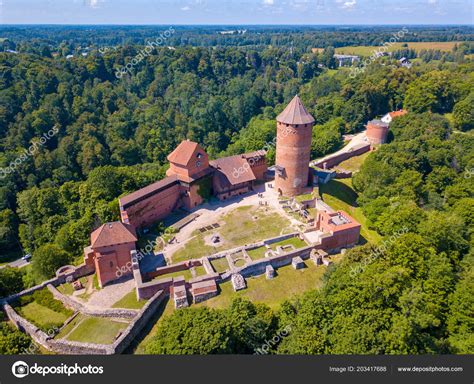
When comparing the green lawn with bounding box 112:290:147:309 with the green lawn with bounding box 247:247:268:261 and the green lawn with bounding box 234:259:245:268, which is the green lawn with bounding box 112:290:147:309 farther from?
the green lawn with bounding box 247:247:268:261

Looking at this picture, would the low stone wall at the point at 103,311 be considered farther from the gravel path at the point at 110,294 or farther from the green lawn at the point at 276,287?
the green lawn at the point at 276,287

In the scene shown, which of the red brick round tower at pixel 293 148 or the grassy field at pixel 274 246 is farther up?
the red brick round tower at pixel 293 148

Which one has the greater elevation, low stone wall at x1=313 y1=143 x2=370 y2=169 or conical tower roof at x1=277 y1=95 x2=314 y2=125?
conical tower roof at x1=277 y1=95 x2=314 y2=125

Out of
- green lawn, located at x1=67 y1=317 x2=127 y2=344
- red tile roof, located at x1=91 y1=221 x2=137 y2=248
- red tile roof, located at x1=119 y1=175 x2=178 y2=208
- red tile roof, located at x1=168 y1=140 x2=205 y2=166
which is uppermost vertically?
red tile roof, located at x1=168 y1=140 x2=205 y2=166

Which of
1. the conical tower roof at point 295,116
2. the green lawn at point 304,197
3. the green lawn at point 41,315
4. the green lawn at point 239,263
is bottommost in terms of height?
the green lawn at point 41,315

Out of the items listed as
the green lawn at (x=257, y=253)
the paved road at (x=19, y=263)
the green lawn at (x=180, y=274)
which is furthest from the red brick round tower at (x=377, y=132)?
the paved road at (x=19, y=263)

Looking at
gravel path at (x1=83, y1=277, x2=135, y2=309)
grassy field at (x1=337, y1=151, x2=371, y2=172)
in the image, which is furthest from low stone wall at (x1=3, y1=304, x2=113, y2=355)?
grassy field at (x1=337, y1=151, x2=371, y2=172)

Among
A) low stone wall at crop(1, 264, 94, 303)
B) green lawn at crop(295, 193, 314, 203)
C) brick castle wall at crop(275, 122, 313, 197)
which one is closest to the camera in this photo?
low stone wall at crop(1, 264, 94, 303)
